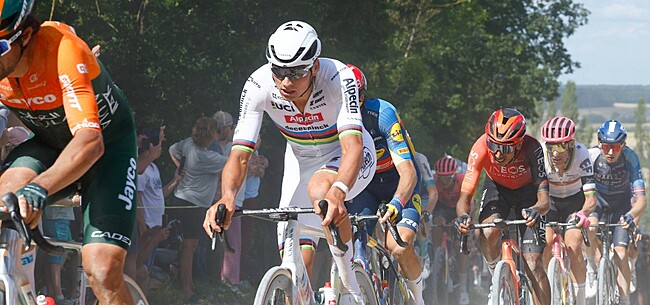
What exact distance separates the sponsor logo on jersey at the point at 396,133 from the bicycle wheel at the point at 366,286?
3.94 ft

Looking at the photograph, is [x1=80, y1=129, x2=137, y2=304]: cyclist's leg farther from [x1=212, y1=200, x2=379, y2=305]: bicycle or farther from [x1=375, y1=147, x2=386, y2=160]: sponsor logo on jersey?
[x1=375, y1=147, x2=386, y2=160]: sponsor logo on jersey

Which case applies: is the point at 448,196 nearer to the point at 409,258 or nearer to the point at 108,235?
the point at 409,258

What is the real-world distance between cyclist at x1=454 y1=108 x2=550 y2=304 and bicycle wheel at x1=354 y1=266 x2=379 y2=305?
1.45 meters

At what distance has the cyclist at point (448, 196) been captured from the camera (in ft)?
55.7

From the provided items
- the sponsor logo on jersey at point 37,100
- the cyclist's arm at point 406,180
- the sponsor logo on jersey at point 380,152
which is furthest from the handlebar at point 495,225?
the sponsor logo on jersey at point 37,100

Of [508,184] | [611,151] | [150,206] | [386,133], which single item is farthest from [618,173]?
[386,133]

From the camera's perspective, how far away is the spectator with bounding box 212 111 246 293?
11.9 m

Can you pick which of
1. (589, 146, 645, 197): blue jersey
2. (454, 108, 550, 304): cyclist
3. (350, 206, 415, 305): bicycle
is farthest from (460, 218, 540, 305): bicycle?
(589, 146, 645, 197): blue jersey

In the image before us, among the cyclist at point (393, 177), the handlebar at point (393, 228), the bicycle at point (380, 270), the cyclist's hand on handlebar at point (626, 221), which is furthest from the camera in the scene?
the cyclist's hand on handlebar at point (626, 221)

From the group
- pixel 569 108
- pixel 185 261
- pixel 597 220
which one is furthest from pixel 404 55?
pixel 569 108

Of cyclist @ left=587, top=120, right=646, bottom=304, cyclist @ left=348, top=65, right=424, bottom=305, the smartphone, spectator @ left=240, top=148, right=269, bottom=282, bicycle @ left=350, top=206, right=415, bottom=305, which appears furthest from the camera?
cyclist @ left=587, top=120, right=646, bottom=304

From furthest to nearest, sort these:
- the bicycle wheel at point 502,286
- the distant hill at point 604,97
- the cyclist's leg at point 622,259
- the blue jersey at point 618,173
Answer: the distant hill at point 604,97 → the blue jersey at point 618,173 → the cyclist's leg at point 622,259 → the bicycle wheel at point 502,286

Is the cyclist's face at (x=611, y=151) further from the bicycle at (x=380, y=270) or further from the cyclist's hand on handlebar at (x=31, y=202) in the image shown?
the cyclist's hand on handlebar at (x=31, y=202)

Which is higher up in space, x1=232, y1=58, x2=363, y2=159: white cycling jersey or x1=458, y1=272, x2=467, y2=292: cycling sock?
x1=232, y1=58, x2=363, y2=159: white cycling jersey
